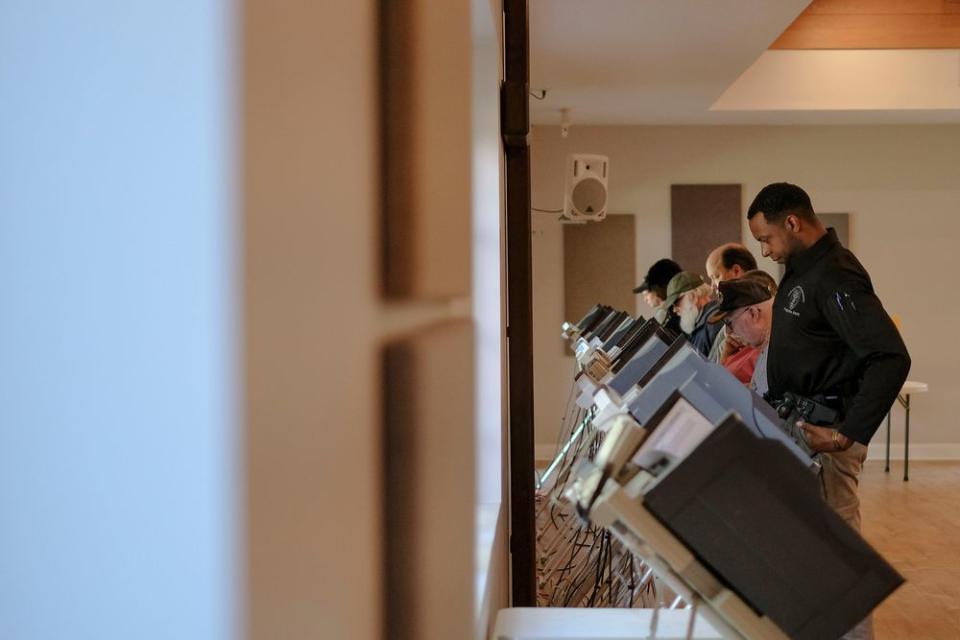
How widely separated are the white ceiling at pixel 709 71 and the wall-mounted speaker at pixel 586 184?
521 millimetres

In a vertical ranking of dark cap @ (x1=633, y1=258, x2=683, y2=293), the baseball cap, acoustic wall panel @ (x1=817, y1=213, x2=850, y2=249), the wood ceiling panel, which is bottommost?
the baseball cap

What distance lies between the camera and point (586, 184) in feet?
26.6

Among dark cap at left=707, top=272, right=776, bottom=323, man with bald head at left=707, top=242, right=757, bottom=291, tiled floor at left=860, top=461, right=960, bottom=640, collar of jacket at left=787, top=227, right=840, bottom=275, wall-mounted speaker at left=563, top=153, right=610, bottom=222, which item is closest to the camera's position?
collar of jacket at left=787, top=227, right=840, bottom=275

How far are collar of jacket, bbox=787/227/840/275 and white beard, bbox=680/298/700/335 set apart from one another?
2.16 metres

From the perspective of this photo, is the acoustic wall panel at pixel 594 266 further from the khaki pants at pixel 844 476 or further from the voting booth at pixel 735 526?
the voting booth at pixel 735 526

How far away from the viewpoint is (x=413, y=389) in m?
0.96

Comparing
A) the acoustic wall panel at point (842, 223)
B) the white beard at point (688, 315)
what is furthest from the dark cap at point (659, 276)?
the acoustic wall panel at point (842, 223)

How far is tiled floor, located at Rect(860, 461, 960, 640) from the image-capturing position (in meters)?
4.74

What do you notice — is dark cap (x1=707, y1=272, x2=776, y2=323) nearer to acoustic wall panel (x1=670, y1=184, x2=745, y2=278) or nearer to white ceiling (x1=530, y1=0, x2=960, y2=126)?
white ceiling (x1=530, y1=0, x2=960, y2=126)

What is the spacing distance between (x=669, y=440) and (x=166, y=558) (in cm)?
97

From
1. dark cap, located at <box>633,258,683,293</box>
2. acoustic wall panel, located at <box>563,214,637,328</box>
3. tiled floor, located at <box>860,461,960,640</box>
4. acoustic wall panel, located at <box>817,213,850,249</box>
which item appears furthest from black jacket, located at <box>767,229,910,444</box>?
acoustic wall panel, located at <box>817,213,850,249</box>

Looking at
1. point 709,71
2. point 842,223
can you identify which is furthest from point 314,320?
point 842,223

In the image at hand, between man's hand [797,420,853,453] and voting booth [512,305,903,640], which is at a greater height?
voting booth [512,305,903,640]

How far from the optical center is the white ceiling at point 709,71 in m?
5.88
